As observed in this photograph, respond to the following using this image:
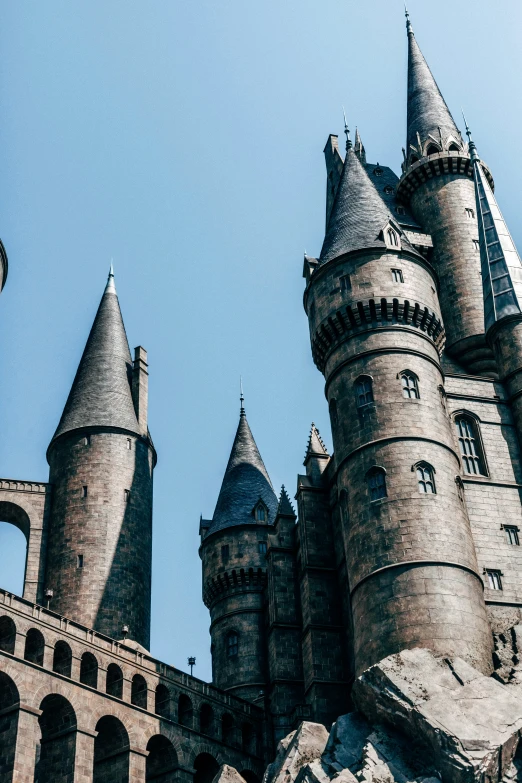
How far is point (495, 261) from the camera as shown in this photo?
4994cm

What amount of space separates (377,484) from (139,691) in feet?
41.6

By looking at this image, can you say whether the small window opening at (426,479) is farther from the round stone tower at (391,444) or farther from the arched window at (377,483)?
the arched window at (377,483)

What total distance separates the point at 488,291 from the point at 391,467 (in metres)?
14.1

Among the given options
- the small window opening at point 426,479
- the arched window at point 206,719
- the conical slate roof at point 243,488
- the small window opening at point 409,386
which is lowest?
the arched window at point 206,719

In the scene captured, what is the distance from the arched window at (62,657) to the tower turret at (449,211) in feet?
83.6

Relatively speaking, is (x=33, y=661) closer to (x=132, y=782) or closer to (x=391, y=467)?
(x=132, y=782)

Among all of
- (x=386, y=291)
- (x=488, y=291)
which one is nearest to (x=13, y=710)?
(x=386, y=291)

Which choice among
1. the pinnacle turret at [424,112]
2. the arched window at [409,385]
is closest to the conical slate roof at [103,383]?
the arched window at [409,385]

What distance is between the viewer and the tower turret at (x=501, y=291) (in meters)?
45.2

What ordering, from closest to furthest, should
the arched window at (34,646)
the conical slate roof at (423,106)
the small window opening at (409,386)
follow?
the arched window at (34,646), the small window opening at (409,386), the conical slate roof at (423,106)

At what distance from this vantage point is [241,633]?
50.6m

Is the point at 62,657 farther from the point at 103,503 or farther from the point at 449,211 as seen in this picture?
the point at 449,211

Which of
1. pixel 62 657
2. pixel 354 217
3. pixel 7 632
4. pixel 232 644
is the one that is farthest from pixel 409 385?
pixel 7 632

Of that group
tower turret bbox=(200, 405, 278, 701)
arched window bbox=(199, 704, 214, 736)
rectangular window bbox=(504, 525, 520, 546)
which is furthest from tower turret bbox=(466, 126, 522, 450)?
arched window bbox=(199, 704, 214, 736)
